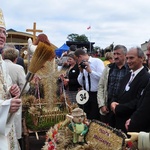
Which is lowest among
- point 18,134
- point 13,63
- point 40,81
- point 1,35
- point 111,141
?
point 18,134

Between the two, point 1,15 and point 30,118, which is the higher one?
point 1,15

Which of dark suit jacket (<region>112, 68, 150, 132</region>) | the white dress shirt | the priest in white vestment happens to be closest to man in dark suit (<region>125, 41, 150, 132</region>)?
dark suit jacket (<region>112, 68, 150, 132</region>)

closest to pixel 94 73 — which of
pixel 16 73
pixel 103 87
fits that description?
pixel 103 87

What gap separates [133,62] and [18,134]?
6.17 feet

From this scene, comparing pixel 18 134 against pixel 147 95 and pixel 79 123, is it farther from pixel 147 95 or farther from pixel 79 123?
pixel 147 95

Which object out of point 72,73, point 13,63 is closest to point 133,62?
point 13,63

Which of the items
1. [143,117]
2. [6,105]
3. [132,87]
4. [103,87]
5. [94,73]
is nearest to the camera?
[6,105]


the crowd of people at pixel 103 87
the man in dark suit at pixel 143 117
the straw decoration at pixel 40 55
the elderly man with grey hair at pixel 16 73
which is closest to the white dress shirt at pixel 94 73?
the crowd of people at pixel 103 87

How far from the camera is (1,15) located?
2844 millimetres

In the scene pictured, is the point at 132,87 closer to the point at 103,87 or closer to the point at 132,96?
the point at 132,96

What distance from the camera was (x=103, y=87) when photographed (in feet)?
14.5

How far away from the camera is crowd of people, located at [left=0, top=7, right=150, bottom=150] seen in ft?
8.52

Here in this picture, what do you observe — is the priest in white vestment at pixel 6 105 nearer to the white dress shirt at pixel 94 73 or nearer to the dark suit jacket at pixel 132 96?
the dark suit jacket at pixel 132 96

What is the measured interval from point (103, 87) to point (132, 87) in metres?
1.09
